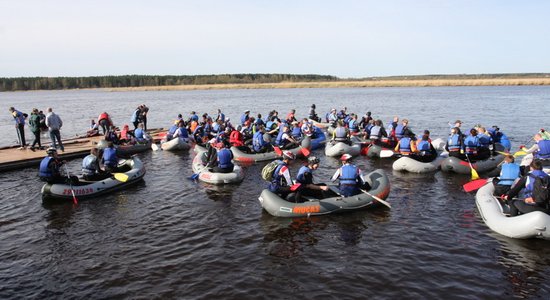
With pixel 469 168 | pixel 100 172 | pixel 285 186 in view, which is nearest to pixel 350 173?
pixel 285 186

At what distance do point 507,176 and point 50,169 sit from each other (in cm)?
1289

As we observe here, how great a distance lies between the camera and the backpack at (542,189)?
365 inches

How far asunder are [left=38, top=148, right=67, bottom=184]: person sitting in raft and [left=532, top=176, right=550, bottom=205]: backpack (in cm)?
1281

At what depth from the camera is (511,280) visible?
8078 millimetres

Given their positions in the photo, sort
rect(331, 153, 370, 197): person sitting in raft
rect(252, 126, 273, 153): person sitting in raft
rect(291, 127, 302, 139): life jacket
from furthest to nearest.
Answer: rect(291, 127, 302, 139): life jacket → rect(252, 126, 273, 153): person sitting in raft → rect(331, 153, 370, 197): person sitting in raft

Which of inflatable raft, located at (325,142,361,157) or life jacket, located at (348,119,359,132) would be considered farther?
life jacket, located at (348,119,359,132)

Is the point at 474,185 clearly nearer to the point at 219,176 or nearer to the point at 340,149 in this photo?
the point at 340,149

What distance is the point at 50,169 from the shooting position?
41.3ft

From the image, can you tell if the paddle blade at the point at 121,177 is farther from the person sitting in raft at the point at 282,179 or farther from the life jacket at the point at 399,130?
the life jacket at the point at 399,130

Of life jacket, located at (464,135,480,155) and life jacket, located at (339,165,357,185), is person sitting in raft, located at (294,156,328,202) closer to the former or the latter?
life jacket, located at (339,165,357,185)

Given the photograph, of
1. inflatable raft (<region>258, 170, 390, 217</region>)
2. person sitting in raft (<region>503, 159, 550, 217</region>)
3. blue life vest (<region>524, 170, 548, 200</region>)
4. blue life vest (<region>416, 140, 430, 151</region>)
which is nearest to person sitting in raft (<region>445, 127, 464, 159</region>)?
blue life vest (<region>416, 140, 430, 151</region>)

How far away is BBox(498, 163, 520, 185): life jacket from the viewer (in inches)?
428

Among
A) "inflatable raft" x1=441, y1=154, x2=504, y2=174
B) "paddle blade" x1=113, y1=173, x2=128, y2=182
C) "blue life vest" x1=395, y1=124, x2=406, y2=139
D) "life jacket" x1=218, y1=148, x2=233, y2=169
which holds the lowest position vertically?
"paddle blade" x1=113, y1=173, x2=128, y2=182

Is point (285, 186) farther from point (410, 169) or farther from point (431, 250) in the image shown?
point (410, 169)
